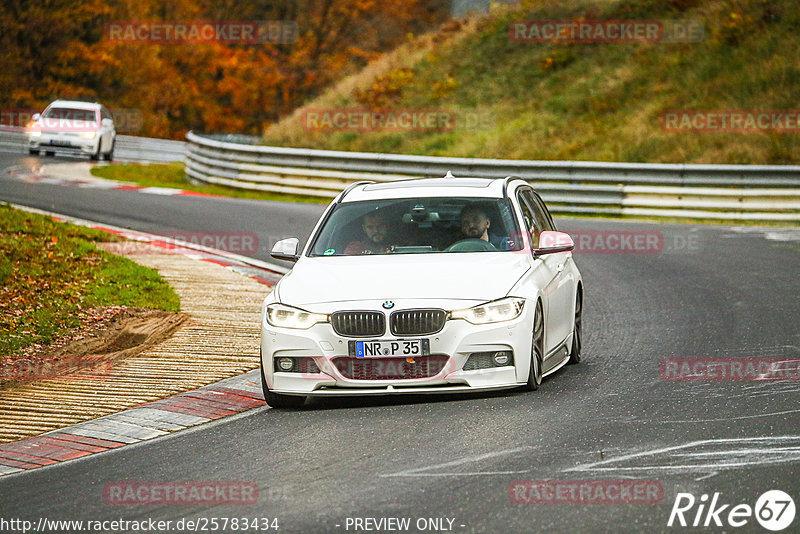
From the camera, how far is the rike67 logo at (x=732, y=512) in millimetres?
5645

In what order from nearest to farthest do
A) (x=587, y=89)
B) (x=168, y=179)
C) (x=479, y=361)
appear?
(x=479, y=361) < (x=587, y=89) < (x=168, y=179)

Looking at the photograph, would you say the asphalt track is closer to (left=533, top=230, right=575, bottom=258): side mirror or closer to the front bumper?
the front bumper

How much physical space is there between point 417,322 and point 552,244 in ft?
Answer: 5.54

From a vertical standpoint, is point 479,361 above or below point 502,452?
above

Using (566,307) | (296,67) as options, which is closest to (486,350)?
(566,307)

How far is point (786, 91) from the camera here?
1144 inches

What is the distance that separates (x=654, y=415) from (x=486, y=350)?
1.21 m

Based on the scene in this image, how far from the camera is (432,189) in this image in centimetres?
1016

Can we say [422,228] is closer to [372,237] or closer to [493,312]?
[372,237]

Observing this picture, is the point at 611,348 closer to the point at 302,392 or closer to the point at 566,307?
the point at 566,307

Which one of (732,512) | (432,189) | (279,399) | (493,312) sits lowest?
(279,399)

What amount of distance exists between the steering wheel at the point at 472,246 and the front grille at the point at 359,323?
1354 millimetres

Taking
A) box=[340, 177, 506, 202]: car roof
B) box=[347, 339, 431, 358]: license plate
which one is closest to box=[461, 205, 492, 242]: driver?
box=[340, 177, 506, 202]: car roof

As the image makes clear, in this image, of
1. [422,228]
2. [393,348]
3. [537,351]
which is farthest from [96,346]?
[537,351]
